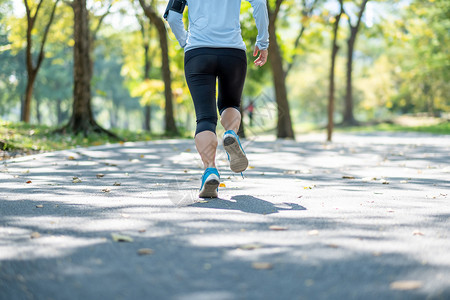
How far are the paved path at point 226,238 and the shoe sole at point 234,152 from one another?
309mm

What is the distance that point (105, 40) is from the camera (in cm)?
3297

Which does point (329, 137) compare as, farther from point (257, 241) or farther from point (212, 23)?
point (257, 241)

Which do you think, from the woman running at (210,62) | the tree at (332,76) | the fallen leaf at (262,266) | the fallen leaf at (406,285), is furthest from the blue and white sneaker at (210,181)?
the tree at (332,76)

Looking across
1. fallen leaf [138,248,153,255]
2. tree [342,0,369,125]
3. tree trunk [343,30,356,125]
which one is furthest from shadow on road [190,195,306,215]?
tree trunk [343,30,356,125]

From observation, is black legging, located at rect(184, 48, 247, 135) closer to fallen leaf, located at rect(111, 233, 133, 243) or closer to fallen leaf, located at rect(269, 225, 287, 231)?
fallen leaf, located at rect(269, 225, 287, 231)

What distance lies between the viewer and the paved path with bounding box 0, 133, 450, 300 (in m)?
2.47

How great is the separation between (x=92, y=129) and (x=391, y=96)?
35391 millimetres

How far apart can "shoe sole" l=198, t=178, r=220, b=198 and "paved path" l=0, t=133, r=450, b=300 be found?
142 millimetres

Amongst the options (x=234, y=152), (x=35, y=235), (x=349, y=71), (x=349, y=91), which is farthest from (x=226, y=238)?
(x=349, y=91)

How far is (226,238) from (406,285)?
117 centimetres

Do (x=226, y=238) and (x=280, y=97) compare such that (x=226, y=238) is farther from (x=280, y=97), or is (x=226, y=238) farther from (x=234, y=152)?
(x=280, y=97)

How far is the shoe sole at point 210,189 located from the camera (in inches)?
185

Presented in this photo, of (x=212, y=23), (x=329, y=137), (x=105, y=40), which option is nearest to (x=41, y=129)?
(x=329, y=137)

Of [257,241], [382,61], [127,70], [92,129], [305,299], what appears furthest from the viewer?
[382,61]
